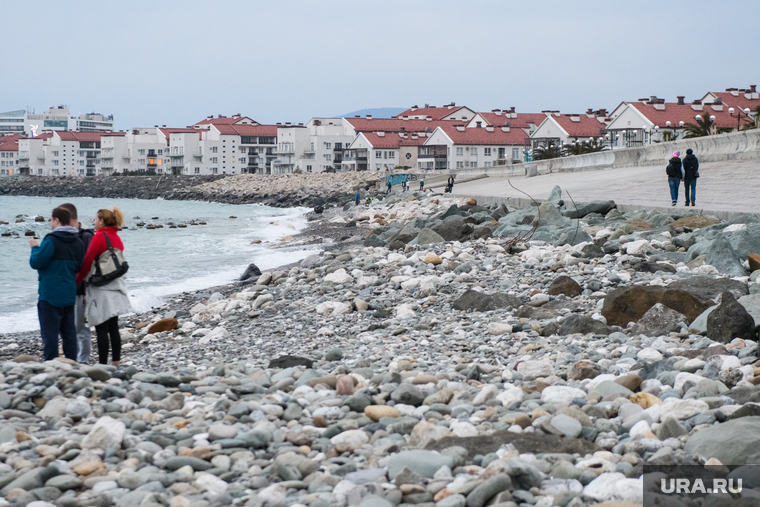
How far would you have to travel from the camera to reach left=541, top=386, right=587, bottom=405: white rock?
4863 millimetres

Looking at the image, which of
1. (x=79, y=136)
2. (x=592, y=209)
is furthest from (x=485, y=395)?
(x=79, y=136)

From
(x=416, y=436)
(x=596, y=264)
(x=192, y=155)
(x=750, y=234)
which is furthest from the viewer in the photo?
(x=192, y=155)

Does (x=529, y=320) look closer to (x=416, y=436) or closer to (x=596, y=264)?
(x=596, y=264)

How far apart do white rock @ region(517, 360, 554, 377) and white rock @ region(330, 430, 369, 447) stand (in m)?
1.75

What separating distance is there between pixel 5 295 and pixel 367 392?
49.1 feet

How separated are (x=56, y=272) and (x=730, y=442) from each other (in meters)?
5.55

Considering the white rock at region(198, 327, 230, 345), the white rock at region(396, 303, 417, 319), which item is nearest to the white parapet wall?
the white rock at region(396, 303, 417, 319)

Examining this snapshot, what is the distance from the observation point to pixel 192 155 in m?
132

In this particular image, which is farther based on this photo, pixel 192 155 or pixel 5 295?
pixel 192 155

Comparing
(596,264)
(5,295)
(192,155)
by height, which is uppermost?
(192,155)

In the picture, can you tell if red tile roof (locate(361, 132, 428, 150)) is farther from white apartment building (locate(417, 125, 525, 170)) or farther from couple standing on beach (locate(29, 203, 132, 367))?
couple standing on beach (locate(29, 203, 132, 367))

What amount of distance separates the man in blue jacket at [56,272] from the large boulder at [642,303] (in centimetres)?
512

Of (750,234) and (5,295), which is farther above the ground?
(750,234)

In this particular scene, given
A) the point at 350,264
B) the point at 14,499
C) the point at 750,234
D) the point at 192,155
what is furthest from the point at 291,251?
the point at 192,155
